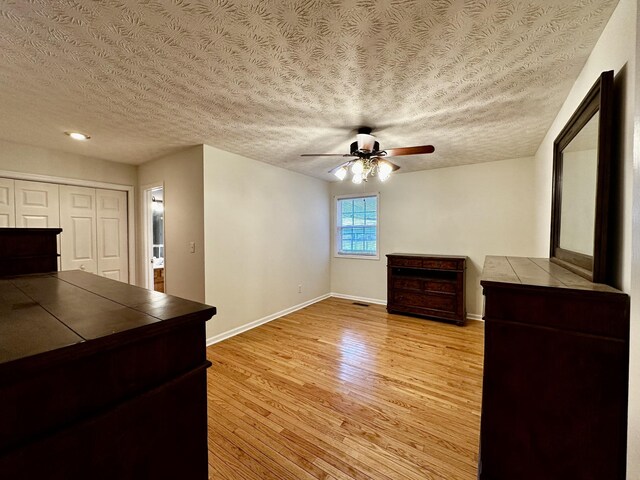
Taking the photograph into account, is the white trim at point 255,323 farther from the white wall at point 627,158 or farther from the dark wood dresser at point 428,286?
the white wall at point 627,158

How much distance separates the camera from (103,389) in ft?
2.33

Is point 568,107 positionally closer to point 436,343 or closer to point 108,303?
point 436,343

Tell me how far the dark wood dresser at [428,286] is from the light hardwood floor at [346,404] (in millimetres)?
392

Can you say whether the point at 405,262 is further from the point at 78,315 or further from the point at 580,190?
the point at 78,315

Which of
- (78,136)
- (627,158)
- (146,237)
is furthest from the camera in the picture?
(146,237)

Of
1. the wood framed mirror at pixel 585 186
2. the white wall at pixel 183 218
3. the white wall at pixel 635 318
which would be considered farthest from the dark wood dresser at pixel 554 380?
the white wall at pixel 183 218

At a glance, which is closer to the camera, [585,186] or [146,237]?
[585,186]

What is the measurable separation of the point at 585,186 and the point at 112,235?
16.9ft

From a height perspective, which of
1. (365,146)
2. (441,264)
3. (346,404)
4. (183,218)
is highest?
(365,146)

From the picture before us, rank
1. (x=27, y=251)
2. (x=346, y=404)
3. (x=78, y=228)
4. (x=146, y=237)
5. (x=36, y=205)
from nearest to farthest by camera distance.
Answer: (x=27, y=251) → (x=346, y=404) → (x=36, y=205) → (x=78, y=228) → (x=146, y=237)

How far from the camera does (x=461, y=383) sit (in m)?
2.39

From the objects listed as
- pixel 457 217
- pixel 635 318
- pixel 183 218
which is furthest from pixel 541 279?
pixel 183 218

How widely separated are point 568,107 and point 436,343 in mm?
2565

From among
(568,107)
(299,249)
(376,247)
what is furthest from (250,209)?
(568,107)
